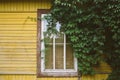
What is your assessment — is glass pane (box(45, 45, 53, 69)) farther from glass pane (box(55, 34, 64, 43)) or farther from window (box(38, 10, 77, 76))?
glass pane (box(55, 34, 64, 43))

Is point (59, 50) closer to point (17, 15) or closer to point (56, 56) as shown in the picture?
point (56, 56)

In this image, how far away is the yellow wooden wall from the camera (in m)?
11.0

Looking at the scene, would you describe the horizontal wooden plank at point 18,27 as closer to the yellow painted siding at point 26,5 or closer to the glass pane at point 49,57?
the yellow painted siding at point 26,5

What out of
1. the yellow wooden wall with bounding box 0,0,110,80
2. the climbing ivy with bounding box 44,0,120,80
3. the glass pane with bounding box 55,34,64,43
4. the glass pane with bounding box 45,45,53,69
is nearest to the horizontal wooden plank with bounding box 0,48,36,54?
the yellow wooden wall with bounding box 0,0,110,80

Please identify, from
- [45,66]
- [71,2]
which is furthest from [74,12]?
[45,66]

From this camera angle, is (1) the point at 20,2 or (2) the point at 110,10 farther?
(1) the point at 20,2

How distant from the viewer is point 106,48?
10.9 metres

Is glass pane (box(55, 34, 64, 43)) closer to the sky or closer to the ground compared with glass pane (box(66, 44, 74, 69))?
closer to the sky

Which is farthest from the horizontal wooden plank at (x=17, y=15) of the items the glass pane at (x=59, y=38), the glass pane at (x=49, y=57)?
the glass pane at (x=49, y=57)

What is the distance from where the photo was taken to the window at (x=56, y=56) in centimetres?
1105

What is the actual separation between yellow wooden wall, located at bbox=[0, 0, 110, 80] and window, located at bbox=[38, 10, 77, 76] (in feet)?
0.61

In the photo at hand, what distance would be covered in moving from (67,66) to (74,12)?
4.75 feet

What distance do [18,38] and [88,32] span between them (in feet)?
6.10

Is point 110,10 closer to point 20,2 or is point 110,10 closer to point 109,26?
point 109,26
